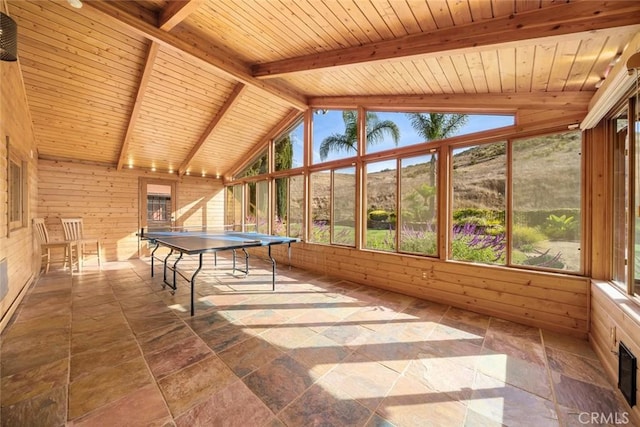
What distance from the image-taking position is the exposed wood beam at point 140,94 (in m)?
3.49

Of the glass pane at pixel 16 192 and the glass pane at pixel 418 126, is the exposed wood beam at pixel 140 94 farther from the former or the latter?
the glass pane at pixel 418 126

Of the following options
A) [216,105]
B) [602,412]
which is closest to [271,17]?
[216,105]

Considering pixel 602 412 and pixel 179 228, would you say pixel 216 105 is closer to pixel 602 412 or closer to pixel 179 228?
pixel 179 228

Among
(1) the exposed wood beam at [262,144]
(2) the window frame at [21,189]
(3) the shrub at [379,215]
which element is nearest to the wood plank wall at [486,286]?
(3) the shrub at [379,215]

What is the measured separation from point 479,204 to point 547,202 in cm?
68

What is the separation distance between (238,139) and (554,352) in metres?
6.69

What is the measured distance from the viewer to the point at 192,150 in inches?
253

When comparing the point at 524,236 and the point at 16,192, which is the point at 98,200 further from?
the point at 524,236

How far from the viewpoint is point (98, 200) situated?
617cm

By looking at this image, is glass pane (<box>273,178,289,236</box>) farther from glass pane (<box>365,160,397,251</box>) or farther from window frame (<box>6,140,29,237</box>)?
window frame (<box>6,140,29,237</box>)

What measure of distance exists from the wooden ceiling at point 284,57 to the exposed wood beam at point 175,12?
18 mm

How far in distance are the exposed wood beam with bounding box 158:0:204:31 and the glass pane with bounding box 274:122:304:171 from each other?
10.7 ft

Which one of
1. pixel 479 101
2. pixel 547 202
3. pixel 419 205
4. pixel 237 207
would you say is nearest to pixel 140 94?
pixel 237 207

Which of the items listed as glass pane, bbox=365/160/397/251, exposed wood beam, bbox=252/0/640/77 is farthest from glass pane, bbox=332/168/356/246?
exposed wood beam, bbox=252/0/640/77
